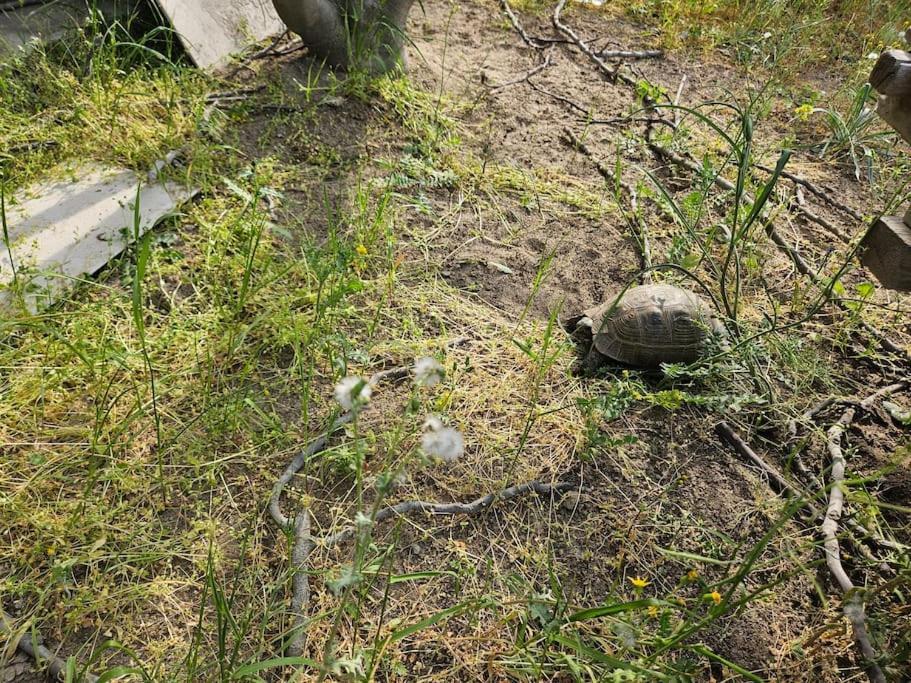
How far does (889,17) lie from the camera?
506cm

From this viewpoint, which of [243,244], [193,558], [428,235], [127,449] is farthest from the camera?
[428,235]

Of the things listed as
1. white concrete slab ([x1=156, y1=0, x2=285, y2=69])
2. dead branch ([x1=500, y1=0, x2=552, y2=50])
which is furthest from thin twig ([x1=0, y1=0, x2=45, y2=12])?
dead branch ([x1=500, y1=0, x2=552, y2=50])

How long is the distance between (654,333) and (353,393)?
5.43ft

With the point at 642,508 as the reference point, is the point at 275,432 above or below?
above

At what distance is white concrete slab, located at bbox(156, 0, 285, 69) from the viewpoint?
345 cm

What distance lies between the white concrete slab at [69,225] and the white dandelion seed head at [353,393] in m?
1.73

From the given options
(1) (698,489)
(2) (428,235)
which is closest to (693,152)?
(2) (428,235)

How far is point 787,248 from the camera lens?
304 cm

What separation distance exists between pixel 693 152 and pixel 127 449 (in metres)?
3.43

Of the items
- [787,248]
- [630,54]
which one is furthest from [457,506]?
[630,54]

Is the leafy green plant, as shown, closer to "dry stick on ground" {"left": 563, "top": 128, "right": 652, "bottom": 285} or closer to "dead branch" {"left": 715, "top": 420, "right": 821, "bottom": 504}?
"dry stick on ground" {"left": 563, "top": 128, "right": 652, "bottom": 285}

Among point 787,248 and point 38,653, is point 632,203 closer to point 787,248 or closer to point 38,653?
point 787,248

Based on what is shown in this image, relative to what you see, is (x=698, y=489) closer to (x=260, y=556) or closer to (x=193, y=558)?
(x=260, y=556)

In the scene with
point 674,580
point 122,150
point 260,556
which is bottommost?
point 674,580
